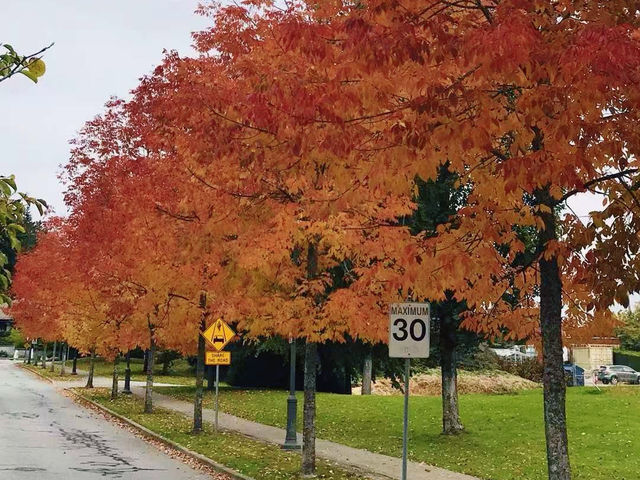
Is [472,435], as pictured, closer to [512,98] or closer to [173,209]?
[173,209]

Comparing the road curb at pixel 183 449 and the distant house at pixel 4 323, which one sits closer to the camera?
the road curb at pixel 183 449

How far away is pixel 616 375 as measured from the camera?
55.8 m

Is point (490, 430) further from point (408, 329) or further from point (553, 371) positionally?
point (553, 371)

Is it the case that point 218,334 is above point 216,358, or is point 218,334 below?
above

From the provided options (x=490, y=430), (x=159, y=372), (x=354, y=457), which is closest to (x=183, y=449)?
(x=354, y=457)

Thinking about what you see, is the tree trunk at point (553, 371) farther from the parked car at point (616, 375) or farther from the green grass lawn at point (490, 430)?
the parked car at point (616, 375)

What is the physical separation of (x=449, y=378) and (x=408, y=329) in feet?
30.5

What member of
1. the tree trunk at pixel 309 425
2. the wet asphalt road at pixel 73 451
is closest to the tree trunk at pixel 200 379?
the wet asphalt road at pixel 73 451

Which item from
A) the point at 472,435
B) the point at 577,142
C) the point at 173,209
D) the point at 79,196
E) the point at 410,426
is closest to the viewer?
the point at 577,142

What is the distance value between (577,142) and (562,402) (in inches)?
111

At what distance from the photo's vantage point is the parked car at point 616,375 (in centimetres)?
5528

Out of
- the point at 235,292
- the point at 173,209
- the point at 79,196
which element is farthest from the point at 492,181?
the point at 79,196

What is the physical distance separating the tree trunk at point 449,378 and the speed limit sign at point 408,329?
29.5ft

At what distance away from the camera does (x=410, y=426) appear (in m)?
21.5
